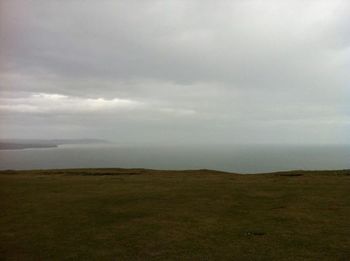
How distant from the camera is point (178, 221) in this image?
16.8 m

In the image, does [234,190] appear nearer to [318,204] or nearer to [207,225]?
[318,204]

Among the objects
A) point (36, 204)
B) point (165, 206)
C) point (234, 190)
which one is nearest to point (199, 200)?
point (165, 206)

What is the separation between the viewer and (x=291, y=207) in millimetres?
19297

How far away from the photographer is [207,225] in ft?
53.0

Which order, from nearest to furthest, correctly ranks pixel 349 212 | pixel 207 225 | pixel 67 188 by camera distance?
pixel 207 225, pixel 349 212, pixel 67 188

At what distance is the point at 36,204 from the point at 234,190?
1184 cm

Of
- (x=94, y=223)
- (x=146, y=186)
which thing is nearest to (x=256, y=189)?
(x=146, y=186)

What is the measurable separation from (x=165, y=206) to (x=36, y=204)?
7.11 m

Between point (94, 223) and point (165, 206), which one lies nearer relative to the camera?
point (94, 223)

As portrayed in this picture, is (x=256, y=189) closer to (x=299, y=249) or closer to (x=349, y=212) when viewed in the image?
(x=349, y=212)

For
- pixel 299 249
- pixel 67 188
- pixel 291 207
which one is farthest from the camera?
pixel 67 188

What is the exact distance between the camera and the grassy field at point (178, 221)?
12.8 meters

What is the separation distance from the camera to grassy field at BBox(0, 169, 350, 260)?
1281 centimetres

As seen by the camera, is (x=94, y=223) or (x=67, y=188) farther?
(x=67, y=188)
